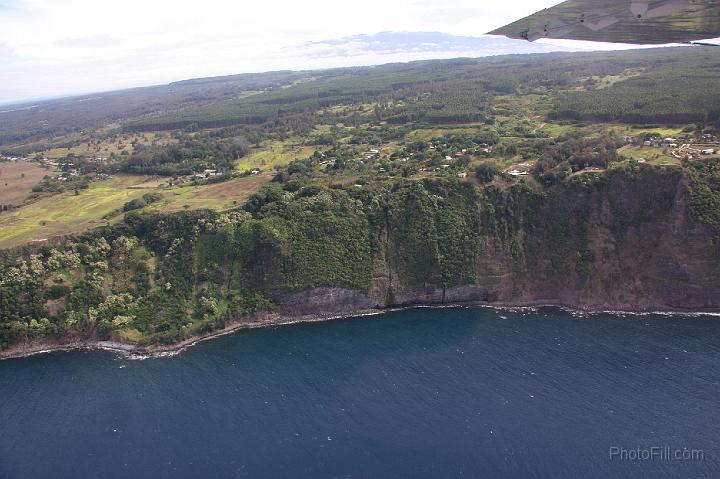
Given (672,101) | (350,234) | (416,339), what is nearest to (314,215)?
(350,234)

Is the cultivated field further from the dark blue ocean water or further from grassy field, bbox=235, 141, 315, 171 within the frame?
the dark blue ocean water

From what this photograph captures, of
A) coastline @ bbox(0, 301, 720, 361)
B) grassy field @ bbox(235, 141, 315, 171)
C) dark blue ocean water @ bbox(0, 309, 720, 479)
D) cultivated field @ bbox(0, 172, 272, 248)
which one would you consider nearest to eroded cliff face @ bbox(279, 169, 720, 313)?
coastline @ bbox(0, 301, 720, 361)

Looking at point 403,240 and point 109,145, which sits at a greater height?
point 109,145

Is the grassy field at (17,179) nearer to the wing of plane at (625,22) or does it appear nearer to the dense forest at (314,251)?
the dense forest at (314,251)

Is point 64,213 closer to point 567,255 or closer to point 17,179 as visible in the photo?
point 17,179

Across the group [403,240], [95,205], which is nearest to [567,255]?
[403,240]

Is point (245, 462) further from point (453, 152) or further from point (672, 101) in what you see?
point (672, 101)
